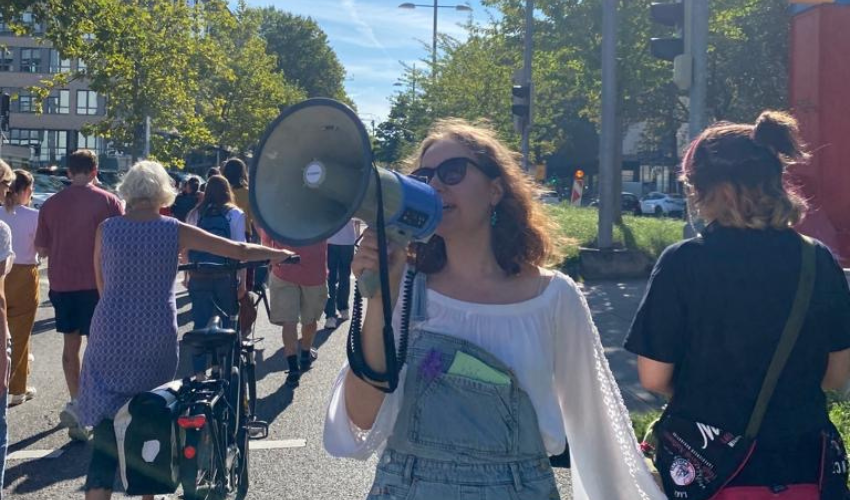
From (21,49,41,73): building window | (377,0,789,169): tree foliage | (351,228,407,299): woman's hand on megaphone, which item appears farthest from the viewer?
(21,49,41,73): building window

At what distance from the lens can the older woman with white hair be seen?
4352 millimetres

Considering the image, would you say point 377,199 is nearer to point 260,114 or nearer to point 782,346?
point 782,346

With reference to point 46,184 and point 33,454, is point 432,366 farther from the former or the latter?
point 46,184

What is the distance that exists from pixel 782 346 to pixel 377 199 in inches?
51.3

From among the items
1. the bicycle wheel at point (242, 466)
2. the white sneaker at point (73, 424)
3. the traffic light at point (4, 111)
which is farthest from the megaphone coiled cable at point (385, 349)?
the traffic light at point (4, 111)

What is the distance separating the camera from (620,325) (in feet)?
37.6

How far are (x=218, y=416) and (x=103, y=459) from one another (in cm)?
52

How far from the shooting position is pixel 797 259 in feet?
8.86

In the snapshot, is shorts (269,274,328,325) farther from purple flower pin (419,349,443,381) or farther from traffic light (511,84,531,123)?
traffic light (511,84,531,123)

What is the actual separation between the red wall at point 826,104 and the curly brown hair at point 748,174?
11.3ft

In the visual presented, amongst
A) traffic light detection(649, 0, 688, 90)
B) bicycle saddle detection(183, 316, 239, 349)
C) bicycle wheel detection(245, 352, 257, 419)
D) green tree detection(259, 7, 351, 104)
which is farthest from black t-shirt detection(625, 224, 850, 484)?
green tree detection(259, 7, 351, 104)

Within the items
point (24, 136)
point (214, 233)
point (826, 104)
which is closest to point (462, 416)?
point (826, 104)

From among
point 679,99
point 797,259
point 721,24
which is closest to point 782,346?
point 797,259

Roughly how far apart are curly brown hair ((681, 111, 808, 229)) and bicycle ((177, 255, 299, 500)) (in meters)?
2.34
